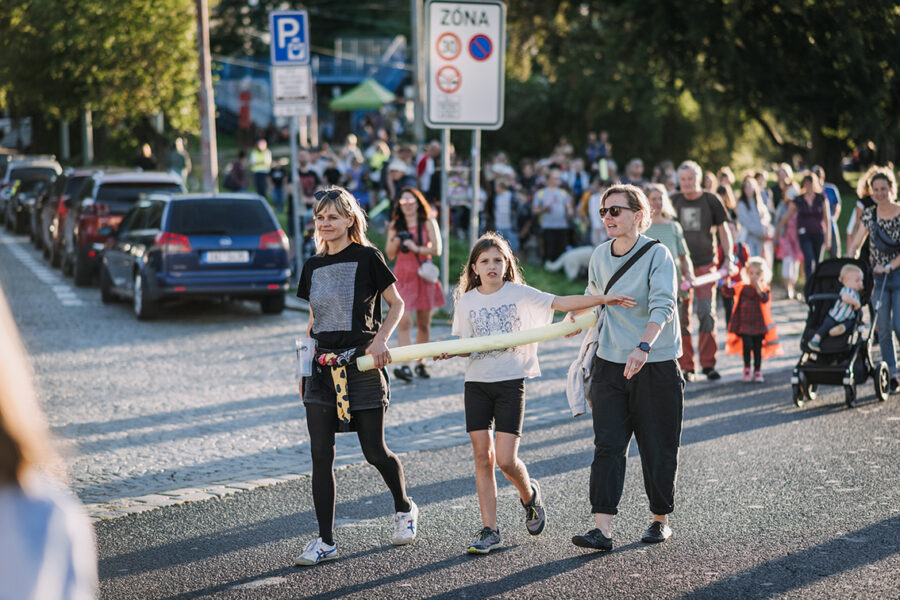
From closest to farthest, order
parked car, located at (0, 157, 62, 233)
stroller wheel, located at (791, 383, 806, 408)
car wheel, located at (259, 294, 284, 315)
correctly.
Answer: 1. stroller wheel, located at (791, 383, 806, 408)
2. car wheel, located at (259, 294, 284, 315)
3. parked car, located at (0, 157, 62, 233)

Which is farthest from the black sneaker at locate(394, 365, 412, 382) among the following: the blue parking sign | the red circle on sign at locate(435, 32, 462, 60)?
the blue parking sign

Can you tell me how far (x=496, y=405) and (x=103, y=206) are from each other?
618 inches

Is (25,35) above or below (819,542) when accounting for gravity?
above

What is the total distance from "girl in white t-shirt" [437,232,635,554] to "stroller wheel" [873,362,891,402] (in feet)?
15.9

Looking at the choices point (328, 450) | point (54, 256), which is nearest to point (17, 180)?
point (54, 256)

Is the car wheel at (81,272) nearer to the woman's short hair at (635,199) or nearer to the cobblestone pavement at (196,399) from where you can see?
the cobblestone pavement at (196,399)

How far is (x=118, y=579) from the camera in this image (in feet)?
18.9

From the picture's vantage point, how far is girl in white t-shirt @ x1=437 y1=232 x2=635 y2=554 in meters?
6.06

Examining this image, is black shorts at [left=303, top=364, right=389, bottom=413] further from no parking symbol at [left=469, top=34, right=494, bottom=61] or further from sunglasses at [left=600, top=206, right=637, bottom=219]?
no parking symbol at [left=469, top=34, right=494, bottom=61]

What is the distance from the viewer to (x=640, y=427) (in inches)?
244

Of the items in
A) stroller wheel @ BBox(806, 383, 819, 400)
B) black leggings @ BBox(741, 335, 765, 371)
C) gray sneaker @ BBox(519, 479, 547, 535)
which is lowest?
stroller wheel @ BBox(806, 383, 819, 400)

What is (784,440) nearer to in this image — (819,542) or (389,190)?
(819,542)

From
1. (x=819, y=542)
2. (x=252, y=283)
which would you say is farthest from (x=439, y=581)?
(x=252, y=283)

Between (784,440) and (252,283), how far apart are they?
8.97 metres
